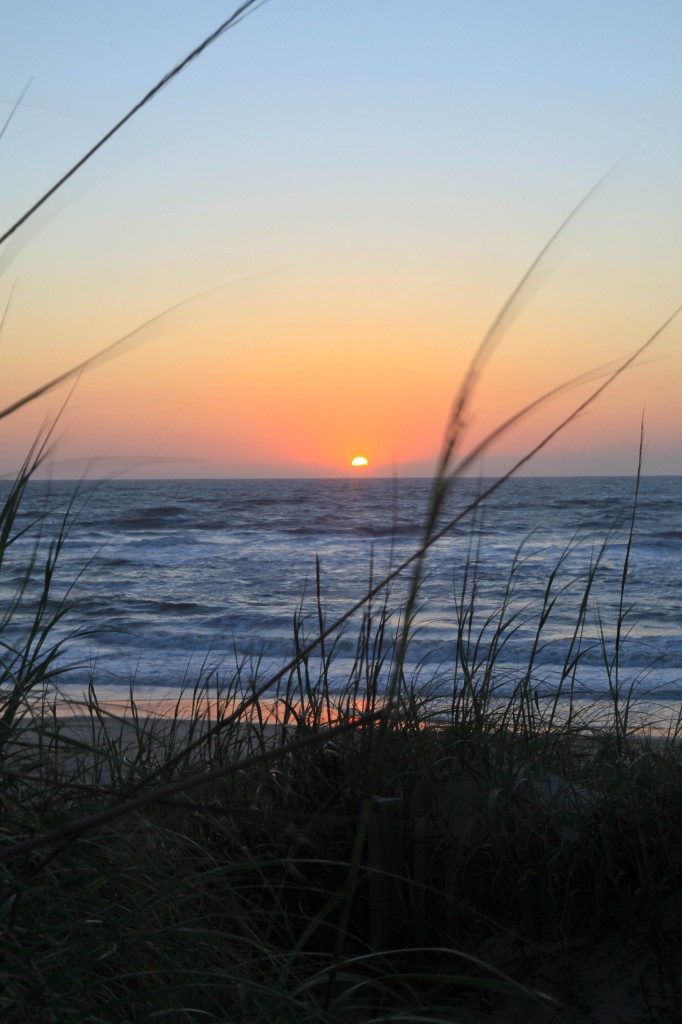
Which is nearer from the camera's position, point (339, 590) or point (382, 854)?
point (382, 854)

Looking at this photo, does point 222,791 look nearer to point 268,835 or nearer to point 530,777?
point 268,835

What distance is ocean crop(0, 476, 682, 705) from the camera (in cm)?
271

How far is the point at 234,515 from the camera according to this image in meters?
29.2

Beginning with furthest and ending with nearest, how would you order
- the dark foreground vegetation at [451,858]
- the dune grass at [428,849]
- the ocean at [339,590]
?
the ocean at [339,590] < the dark foreground vegetation at [451,858] < the dune grass at [428,849]

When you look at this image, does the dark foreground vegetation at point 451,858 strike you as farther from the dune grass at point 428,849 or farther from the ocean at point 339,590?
the ocean at point 339,590

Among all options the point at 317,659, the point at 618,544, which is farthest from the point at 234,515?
the point at 317,659

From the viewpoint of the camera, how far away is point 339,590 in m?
12.4

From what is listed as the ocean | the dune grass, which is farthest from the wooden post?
the ocean

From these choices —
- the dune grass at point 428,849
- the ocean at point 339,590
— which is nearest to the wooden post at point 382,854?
the dune grass at point 428,849

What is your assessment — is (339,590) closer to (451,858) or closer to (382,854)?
(451,858)

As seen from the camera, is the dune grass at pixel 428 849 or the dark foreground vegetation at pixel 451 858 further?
the dark foreground vegetation at pixel 451 858

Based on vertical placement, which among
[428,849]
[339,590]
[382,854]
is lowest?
[339,590]

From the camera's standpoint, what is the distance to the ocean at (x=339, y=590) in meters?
2.71

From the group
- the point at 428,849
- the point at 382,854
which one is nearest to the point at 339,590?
the point at 428,849
